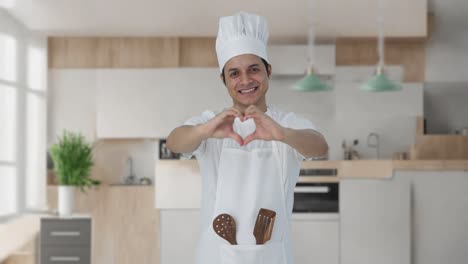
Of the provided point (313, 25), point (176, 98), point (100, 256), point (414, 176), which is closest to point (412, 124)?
point (313, 25)

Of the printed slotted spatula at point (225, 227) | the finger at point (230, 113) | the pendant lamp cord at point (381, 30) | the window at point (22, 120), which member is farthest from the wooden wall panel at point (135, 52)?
the finger at point (230, 113)

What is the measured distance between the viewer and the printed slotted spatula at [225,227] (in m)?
2.00

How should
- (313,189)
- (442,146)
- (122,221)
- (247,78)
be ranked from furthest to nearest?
1. (442,146)
2. (122,221)
3. (313,189)
4. (247,78)

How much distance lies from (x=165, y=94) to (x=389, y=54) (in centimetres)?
247

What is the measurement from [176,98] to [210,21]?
3.12ft

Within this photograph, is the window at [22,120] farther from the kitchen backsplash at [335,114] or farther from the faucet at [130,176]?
the faucet at [130,176]

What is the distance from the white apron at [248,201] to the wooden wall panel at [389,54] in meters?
5.60

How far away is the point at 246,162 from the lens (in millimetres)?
2066

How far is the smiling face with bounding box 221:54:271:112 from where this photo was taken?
6.56ft

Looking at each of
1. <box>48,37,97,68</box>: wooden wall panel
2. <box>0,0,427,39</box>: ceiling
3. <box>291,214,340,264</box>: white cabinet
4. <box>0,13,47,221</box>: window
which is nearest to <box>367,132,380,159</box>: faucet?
<box>0,0,427,39</box>: ceiling

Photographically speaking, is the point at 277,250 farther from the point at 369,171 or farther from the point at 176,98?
the point at 176,98

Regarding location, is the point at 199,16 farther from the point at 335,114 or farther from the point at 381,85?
the point at 335,114

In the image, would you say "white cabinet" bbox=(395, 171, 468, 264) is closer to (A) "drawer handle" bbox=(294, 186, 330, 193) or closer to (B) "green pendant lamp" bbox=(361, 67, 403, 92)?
(A) "drawer handle" bbox=(294, 186, 330, 193)

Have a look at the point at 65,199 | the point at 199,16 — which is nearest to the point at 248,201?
the point at 199,16
